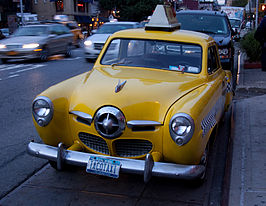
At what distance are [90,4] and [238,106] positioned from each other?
5787cm

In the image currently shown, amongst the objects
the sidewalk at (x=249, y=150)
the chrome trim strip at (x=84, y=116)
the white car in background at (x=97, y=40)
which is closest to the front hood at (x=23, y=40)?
the white car in background at (x=97, y=40)

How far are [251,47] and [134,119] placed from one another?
10091 mm

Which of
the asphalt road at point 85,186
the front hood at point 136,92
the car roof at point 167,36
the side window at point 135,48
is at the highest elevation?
the car roof at point 167,36

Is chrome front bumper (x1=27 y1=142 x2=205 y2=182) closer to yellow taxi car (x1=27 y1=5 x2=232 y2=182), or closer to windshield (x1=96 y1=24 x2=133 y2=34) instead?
yellow taxi car (x1=27 y1=5 x2=232 y2=182)

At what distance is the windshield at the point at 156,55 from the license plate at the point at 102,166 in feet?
5.74

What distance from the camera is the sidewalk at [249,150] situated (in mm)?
4035

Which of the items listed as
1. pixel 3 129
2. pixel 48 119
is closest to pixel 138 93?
pixel 48 119

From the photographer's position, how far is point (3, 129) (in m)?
6.44

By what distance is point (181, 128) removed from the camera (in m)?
3.61

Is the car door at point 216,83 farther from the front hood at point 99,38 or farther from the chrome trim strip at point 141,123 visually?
the front hood at point 99,38

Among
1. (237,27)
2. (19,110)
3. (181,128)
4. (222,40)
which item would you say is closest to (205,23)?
(222,40)

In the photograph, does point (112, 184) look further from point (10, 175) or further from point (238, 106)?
point (238, 106)

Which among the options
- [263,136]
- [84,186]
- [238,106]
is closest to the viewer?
[84,186]

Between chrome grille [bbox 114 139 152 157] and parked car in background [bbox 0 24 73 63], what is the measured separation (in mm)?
12898
